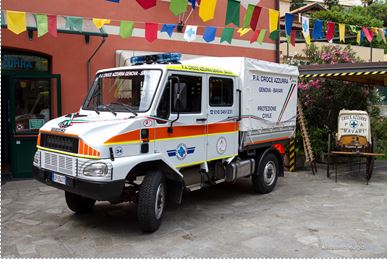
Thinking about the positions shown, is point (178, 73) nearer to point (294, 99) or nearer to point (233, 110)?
point (233, 110)

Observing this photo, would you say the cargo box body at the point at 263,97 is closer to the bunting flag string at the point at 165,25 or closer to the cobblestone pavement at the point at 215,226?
the bunting flag string at the point at 165,25

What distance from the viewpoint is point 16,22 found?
7.48 m

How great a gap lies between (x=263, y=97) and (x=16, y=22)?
16.0ft

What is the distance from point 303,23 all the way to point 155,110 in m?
5.76

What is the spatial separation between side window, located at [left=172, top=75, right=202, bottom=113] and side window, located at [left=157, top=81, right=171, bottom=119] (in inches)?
3.6

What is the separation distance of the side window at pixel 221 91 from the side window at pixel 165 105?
1.06 metres

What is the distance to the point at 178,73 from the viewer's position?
5.98 metres

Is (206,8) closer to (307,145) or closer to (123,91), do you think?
(123,91)

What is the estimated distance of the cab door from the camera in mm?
5773

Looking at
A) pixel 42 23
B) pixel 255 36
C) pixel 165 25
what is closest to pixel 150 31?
pixel 165 25

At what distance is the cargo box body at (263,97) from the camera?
7.37m

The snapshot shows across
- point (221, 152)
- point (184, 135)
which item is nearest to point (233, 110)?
point (221, 152)

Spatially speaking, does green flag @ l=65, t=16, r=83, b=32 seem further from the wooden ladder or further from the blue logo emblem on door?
the wooden ladder

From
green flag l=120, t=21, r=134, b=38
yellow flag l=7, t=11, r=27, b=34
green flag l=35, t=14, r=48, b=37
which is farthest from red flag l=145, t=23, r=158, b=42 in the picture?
yellow flag l=7, t=11, r=27, b=34
